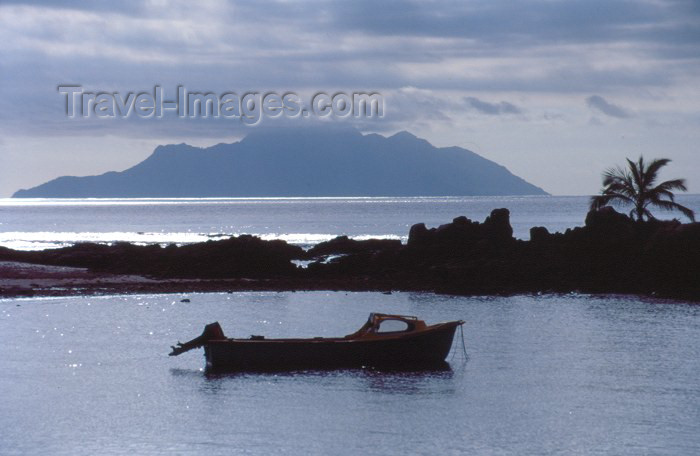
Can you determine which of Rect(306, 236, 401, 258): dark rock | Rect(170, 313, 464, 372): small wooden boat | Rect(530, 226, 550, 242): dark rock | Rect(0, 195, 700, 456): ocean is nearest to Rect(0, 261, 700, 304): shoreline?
Rect(0, 195, 700, 456): ocean

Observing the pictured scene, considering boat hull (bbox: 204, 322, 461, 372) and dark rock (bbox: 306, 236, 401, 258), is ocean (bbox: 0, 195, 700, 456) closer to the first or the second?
boat hull (bbox: 204, 322, 461, 372)

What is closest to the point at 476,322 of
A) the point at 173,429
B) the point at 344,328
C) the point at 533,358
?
the point at 344,328

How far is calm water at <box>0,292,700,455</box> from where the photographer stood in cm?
2952

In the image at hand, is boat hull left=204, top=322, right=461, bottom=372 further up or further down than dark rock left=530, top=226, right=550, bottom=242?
further down

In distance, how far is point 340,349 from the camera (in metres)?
40.3

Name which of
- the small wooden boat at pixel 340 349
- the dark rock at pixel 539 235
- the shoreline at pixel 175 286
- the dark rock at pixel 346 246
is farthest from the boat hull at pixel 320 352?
the dark rock at pixel 346 246

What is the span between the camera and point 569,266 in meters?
69.4

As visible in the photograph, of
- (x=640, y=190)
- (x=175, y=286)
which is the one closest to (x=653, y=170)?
(x=640, y=190)

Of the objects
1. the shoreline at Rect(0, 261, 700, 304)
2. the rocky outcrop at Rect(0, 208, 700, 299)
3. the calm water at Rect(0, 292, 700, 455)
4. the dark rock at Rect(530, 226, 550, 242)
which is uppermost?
the dark rock at Rect(530, 226, 550, 242)

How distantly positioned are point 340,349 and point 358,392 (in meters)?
3.95

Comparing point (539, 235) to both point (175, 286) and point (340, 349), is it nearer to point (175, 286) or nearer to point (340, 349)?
point (175, 286)

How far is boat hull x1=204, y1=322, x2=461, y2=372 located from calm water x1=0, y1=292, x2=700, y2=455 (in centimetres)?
79

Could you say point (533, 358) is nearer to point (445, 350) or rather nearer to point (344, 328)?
point (445, 350)

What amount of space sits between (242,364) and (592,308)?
25438 millimetres
